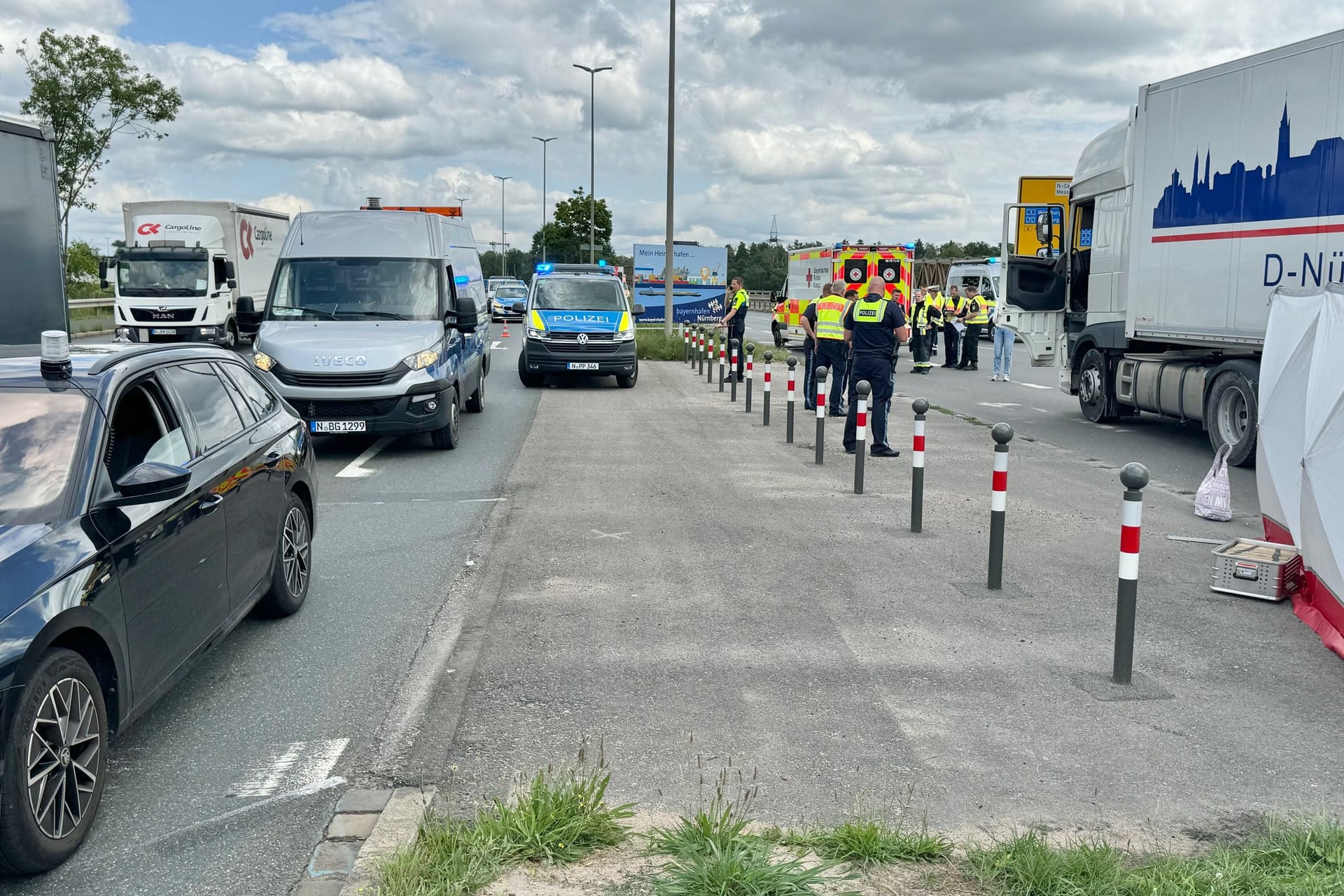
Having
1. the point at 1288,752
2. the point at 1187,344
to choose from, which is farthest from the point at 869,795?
the point at 1187,344

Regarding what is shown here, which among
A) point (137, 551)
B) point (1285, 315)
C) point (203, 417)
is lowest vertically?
point (137, 551)

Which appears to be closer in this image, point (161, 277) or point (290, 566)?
point (290, 566)

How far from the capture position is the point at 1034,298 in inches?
703

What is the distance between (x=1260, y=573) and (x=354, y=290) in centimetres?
985

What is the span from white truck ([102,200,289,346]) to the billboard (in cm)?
1441

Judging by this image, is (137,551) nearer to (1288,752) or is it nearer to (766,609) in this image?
(766,609)

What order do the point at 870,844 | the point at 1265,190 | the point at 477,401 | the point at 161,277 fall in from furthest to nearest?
1. the point at 161,277
2. the point at 477,401
3. the point at 1265,190
4. the point at 870,844

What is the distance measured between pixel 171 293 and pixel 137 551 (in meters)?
26.5

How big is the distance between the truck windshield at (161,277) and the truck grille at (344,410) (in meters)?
18.7

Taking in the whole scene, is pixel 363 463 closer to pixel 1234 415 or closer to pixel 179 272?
pixel 1234 415

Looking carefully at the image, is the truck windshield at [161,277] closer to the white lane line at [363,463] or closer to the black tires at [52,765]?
the white lane line at [363,463]

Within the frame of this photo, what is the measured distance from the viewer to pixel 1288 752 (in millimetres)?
4707

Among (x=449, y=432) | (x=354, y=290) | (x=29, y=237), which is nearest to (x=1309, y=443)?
(x=449, y=432)

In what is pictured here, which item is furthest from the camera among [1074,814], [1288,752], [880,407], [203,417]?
[880,407]
